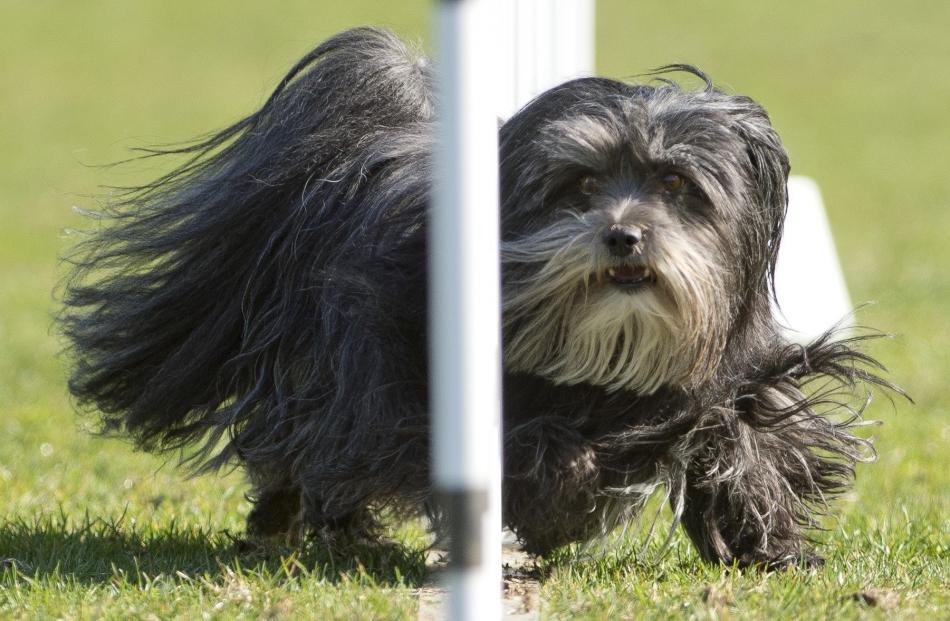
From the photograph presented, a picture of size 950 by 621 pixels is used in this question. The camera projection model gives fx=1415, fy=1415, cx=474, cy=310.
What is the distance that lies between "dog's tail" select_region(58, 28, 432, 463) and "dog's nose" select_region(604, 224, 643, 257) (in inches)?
27.0

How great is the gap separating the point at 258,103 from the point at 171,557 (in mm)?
1646

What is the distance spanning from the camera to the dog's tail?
12.6ft

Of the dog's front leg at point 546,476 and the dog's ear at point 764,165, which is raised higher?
the dog's ear at point 764,165

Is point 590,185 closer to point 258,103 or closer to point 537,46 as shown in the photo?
point 258,103

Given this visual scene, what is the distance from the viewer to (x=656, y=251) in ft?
10.3

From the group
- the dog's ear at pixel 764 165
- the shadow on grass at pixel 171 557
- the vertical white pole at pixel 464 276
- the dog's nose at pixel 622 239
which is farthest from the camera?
the shadow on grass at pixel 171 557

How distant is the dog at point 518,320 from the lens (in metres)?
3.26

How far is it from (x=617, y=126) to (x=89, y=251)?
6.27 feet

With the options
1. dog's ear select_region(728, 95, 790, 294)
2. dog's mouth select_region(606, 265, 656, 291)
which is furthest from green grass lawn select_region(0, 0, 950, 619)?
dog's ear select_region(728, 95, 790, 294)

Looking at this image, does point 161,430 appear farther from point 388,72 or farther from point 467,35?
point 467,35

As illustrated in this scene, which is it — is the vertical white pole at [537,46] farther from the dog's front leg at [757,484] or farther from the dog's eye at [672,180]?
the dog's front leg at [757,484]

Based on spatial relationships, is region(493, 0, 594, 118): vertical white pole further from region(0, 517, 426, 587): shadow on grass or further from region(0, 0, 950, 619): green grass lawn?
region(0, 517, 426, 587): shadow on grass

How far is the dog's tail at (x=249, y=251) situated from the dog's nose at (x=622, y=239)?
0.68 meters

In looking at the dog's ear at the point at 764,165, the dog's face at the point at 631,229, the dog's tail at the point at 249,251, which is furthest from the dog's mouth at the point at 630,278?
the dog's tail at the point at 249,251
